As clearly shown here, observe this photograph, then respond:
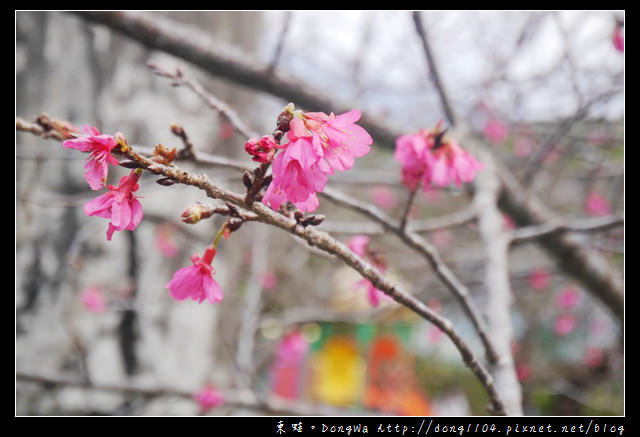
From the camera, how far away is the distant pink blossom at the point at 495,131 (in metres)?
3.62

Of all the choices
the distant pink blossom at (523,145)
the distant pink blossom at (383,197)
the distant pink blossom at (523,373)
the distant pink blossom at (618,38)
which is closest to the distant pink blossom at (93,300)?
the distant pink blossom at (618,38)

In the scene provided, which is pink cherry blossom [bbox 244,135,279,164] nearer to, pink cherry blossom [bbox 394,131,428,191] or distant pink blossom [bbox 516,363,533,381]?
pink cherry blossom [bbox 394,131,428,191]

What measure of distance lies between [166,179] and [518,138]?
382 centimetres

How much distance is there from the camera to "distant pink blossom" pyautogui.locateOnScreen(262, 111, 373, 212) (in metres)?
0.60

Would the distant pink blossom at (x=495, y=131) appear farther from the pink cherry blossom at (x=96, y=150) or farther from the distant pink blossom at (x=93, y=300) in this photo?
the pink cherry blossom at (x=96, y=150)

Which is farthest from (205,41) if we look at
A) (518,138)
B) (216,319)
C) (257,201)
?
(518,138)

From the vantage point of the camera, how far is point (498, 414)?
0.86m

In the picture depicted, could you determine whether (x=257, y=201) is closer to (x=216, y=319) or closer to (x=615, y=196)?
(x=216, y=319)

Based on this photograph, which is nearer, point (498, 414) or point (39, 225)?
point (498, 414)

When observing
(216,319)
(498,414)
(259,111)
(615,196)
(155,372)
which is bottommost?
(498,414)

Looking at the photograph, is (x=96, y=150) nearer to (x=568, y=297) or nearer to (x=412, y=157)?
(x=412, y=157)

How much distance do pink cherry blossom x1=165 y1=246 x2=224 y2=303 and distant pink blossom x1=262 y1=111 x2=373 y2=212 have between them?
0.63 feet

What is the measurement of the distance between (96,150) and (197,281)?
0.88 ft
